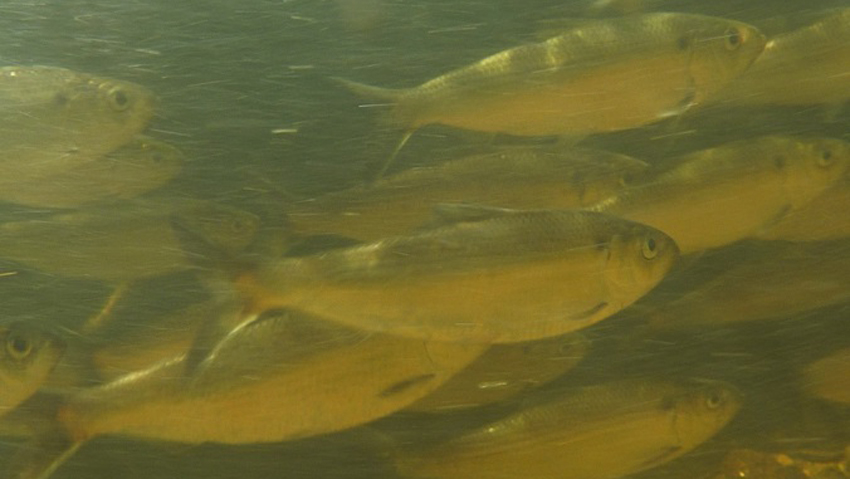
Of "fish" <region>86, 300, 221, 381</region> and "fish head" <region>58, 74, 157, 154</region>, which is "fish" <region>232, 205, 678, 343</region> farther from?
"fish head" <region>58, 74, 157, 154</region>

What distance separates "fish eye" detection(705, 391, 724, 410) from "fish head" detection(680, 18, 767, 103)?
1120mm

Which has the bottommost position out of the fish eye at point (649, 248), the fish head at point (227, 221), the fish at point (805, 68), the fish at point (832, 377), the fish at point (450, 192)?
the fish head at point (227, 221)

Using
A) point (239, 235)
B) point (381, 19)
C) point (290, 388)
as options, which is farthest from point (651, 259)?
point (381, 19)

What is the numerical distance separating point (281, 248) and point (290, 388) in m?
0.49

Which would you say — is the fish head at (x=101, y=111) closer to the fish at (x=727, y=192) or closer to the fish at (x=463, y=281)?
the fish at (x=463, y=281)

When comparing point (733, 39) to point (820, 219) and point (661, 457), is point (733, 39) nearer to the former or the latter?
point (820, 219)

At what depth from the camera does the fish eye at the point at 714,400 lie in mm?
2949

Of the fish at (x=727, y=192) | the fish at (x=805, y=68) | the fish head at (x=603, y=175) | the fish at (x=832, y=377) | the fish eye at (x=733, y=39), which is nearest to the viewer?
the fish at (x=727, y=192)

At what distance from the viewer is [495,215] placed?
242 cm

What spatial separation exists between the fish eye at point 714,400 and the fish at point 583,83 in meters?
0.98

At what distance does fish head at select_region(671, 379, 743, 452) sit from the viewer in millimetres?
2857

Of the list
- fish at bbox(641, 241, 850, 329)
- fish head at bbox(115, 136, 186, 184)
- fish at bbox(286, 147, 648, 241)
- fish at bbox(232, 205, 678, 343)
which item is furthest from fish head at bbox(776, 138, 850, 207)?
fish head at bbox(115, 136, 186, 184)

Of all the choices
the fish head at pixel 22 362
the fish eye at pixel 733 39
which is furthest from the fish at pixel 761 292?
the fish head at pixel 22 362

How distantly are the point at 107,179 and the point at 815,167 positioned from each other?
2644 mm
